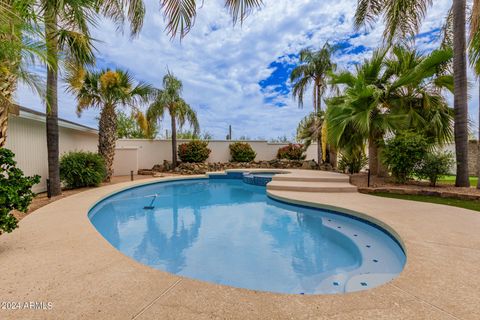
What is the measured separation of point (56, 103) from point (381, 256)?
359 inches

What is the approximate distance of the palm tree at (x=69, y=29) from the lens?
3604 millimetres

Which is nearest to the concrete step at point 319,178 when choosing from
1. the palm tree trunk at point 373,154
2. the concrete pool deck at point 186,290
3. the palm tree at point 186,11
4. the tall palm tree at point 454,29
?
the palm tree trunk at point 373,154

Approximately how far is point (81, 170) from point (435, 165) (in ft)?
38.7

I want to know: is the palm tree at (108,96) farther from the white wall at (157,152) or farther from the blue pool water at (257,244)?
the blue pool water at (257,244)

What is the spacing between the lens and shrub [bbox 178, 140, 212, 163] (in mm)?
15359

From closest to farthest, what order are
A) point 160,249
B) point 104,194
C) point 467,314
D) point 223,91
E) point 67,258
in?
point 467,314
point 67,258
point 160,249
point 104,194
point 223,91

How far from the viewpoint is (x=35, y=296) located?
6.56ft

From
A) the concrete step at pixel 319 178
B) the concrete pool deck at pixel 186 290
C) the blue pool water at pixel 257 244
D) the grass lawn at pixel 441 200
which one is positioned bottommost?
the blue pool water at pixel 257 244

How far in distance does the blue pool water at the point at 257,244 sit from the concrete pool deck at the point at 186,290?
675 millimetres

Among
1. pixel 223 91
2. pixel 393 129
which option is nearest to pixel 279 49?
pixel 223 91

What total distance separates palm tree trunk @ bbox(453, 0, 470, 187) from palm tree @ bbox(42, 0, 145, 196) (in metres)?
8.26

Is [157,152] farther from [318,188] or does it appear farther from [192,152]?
[318,188]

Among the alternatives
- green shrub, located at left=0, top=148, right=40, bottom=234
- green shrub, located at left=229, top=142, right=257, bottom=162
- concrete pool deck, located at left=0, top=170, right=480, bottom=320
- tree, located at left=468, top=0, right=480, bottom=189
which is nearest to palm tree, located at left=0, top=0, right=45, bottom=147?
green shrub, located at left=0, top=148, right=40, bottom=234

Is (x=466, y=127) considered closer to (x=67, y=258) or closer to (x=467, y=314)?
(x=467, y=314)
